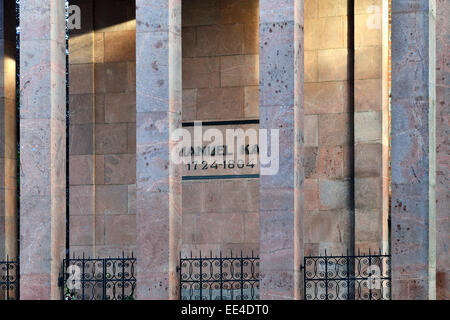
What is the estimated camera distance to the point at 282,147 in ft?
63.0

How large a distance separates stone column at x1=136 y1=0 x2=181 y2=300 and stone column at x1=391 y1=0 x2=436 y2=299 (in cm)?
445

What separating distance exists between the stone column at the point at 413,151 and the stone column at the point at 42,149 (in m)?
7.06

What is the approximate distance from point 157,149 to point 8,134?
6189mm

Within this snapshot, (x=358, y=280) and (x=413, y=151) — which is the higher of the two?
(x=413, y=151)

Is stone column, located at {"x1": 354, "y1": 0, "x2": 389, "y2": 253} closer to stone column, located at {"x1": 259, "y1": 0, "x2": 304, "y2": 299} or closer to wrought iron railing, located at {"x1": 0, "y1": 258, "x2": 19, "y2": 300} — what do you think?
stone column, located at {"x1": 259, "y1": 0, "x2": 304, "y2": 299}

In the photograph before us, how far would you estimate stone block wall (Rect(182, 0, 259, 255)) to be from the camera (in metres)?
23.9

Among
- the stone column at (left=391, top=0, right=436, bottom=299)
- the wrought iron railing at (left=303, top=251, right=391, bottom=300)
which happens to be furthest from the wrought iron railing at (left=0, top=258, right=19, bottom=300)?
the stone column at (left=391, top=0, right=436, bottom=299)

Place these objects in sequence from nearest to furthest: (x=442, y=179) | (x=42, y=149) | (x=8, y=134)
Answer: (x=42, y=149) < (x=442, y=179) < (x=8, y=134)

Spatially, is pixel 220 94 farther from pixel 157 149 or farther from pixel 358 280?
pixel 358 280

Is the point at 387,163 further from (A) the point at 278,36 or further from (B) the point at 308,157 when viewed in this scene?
(A) the point at 278,36

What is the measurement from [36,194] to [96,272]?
4.43m

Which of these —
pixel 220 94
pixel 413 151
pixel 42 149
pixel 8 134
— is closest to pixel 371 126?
pixel 220 94

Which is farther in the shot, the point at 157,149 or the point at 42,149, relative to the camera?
the point at 42,149

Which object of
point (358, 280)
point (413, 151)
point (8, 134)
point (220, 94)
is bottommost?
point (358, 280)
